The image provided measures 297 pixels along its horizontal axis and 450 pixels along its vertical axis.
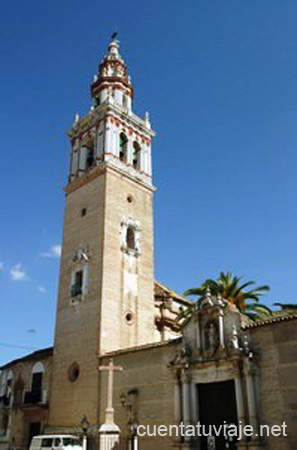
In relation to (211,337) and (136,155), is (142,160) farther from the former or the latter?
(211,337)

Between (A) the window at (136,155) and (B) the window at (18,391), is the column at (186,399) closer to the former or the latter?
(B) the window at (18,391)

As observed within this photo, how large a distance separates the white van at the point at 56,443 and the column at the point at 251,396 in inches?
308

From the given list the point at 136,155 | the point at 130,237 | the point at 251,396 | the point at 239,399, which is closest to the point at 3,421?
the point at 130,237

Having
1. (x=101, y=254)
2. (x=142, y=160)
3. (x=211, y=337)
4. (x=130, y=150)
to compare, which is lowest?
(x=211, y=337)

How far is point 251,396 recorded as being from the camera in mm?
15891

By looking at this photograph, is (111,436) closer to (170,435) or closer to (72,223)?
(170,435)

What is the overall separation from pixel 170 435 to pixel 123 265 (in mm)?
10204

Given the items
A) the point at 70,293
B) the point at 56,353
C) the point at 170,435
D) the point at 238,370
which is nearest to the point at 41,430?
the point at 56,353

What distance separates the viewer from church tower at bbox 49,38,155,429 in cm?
2288

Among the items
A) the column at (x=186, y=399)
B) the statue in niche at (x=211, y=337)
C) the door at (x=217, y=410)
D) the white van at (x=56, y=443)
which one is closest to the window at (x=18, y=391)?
the white van at (x=56, y=443)

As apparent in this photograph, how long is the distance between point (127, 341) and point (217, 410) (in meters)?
7.57

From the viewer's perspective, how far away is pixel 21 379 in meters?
28.0

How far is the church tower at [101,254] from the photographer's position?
22.9m

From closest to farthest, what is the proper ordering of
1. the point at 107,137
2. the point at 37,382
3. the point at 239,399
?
the point at 239,399, the point at 37,382, the point at 107,137
